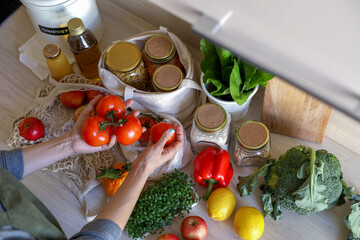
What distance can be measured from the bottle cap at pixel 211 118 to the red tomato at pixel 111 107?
0.62ft

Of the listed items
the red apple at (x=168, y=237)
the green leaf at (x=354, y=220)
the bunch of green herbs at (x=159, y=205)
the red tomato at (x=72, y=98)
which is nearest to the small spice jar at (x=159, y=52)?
the red tomato at (x=72, y=98)

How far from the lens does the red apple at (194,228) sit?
924 mm

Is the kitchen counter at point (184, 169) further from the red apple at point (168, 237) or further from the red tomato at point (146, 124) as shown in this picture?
the red tomato at point (146, 124)

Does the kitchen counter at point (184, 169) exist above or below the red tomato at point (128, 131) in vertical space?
below

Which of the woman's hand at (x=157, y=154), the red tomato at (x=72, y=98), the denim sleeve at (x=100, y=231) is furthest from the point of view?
the red tomato at (x=72, y=98)

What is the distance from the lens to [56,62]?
42.3 inches

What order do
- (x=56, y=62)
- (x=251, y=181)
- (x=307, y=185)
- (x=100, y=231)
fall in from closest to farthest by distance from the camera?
(x=100, y=231)
(x=307, y=185)
(x=251, y=181)
(x=56, y=62)

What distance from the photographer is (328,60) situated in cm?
37

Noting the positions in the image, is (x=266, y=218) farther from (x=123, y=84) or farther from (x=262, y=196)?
(x=123, y=84)

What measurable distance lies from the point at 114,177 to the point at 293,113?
1.55 ft


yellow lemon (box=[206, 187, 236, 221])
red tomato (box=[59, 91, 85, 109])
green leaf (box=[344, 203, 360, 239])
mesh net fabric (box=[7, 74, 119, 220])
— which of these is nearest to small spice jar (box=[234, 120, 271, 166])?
yellow lemon (box=[206, 187, 236, 221])

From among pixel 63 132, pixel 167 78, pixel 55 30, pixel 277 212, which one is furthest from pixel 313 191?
pixel 55 30

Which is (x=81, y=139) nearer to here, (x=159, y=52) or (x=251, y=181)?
(x=159, y=52)

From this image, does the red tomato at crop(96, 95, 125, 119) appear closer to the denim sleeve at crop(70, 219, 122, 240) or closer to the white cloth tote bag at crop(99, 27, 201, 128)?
the white cloth tote bag at crop(99, 27, 201, 128)
